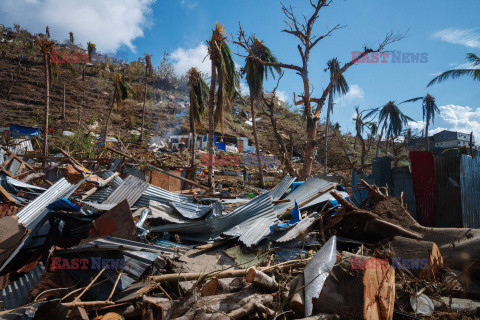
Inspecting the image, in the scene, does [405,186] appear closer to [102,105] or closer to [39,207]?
[39,207]

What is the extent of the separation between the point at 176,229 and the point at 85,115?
3171 centimetres

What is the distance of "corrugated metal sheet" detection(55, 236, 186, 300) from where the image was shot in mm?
2764

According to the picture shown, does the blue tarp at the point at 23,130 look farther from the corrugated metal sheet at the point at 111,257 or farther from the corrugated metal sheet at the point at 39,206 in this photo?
the corrugated metal sheet at the point at 111,257

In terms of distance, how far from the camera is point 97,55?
45.6m

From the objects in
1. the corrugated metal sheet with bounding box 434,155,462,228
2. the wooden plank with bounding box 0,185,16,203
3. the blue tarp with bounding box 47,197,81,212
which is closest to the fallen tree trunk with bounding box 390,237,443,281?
the corrugated metal sheet with bounding box 434,155,462,228

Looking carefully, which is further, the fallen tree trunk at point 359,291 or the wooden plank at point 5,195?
the wooden plank at point 5,195

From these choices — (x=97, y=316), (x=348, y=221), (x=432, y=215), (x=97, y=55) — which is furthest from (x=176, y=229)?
(x=97, y=55)

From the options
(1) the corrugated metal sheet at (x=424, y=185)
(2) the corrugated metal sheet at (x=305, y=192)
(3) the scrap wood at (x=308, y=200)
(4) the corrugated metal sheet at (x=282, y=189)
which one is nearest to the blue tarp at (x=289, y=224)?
(3) the scrap wood at (x=308, y=200)

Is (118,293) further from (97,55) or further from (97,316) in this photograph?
(97,55)

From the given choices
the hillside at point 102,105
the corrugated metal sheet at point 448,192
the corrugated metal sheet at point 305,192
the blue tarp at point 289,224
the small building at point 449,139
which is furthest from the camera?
the small building at point 449,139

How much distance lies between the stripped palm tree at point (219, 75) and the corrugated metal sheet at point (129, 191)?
20.5 ft

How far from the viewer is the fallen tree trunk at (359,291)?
7.34 ft

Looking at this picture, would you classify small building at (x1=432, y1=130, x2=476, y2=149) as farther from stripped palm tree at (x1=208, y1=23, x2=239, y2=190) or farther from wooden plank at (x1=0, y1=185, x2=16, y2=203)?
wooden plank at (x1=0, y1=185, x2=16, y2=203)

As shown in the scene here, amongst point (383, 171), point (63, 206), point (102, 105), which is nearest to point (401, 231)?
point (383, 171)
